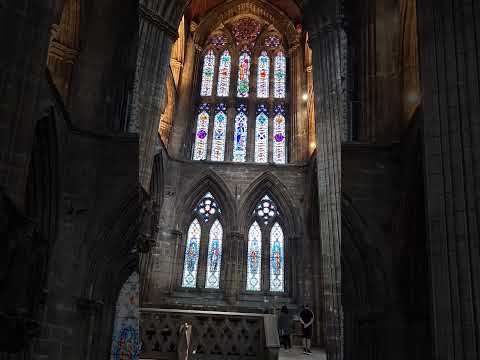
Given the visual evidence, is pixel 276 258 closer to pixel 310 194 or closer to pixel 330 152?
pixel 310 194

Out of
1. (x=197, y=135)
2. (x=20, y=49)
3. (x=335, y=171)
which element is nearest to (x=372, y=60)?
(x=335, y=171)

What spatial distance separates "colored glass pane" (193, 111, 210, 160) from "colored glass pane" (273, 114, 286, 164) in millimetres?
2441

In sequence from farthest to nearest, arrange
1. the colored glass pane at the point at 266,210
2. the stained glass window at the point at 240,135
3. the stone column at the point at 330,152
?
1. the stained glass window at the point at 240,135
2. the colored glass pane at the point at 266,210
3. the stone column at the point at 330,152

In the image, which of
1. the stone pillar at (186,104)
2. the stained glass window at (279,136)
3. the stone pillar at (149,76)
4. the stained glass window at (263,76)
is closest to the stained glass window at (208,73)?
the stone pillar at (186,104)

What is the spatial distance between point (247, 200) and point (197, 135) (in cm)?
326

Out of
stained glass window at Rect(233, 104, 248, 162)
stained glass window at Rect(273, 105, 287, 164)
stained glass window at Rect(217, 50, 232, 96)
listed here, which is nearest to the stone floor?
stained glass window at Rect(273, 105, 287, 164)

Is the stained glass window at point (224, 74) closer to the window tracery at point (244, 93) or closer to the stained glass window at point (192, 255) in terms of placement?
the window tracery at point (244, 93)

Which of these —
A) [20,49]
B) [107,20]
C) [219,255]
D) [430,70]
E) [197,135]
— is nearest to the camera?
[20,49]

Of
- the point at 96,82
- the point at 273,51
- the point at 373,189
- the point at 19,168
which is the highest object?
the point at 273,51

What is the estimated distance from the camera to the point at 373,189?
38.8 feet

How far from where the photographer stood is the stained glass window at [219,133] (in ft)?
68.4

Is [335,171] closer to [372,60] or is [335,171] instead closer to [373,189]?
[373,189]

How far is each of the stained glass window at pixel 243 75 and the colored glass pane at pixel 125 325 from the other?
9.66 meters

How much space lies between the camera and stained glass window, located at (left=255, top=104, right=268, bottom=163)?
20.8 m
